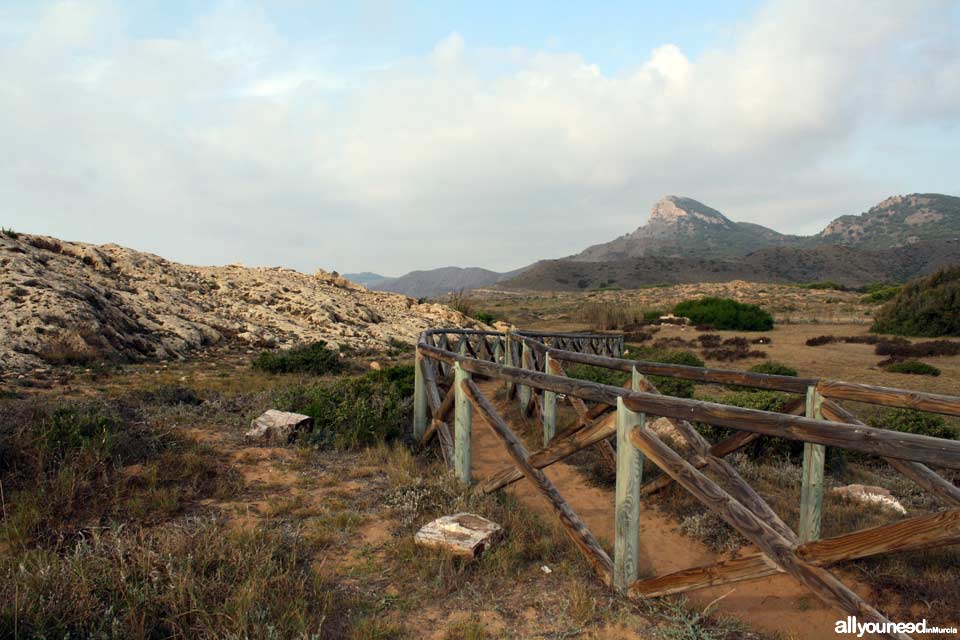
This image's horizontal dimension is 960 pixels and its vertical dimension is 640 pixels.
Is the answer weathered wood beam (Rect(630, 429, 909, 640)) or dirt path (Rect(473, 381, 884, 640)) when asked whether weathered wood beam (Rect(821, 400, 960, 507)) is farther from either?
weathered wood beam (Rect(630, 429, 909, 640))

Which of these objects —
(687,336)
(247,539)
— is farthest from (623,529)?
(687,336)

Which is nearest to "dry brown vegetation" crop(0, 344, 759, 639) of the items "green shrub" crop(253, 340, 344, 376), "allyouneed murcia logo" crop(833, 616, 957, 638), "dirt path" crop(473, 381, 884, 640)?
"dirt path" crop(473, 381, 884, 640)

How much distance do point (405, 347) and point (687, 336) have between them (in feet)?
47.9

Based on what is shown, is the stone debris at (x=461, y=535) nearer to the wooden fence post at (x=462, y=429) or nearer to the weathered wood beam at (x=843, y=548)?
the wooden fence post at (x=462, y=429)

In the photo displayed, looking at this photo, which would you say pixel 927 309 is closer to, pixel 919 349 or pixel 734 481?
pixel 919 349

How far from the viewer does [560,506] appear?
143 inches

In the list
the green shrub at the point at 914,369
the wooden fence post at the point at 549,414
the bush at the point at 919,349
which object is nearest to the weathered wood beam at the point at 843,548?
the wooden fence post at the point at 549,414

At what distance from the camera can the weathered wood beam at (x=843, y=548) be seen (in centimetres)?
197

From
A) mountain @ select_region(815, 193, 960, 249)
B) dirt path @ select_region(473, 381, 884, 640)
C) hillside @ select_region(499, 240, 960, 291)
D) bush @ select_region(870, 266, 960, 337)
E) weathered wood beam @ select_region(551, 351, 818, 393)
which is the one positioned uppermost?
mountain @ select_region(815, 193, 960, 249)

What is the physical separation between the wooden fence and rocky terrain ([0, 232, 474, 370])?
1142 centimetres

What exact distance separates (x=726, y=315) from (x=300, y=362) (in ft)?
80.8

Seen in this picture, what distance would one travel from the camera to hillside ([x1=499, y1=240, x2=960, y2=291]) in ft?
278

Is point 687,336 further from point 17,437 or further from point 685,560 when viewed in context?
point 17,437

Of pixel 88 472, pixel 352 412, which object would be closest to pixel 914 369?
pixel 352 412
